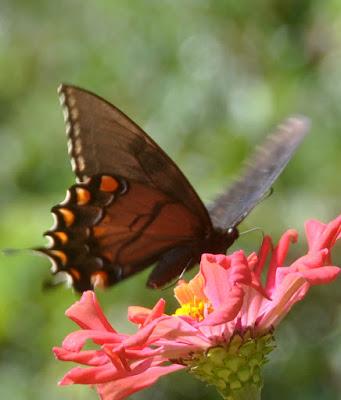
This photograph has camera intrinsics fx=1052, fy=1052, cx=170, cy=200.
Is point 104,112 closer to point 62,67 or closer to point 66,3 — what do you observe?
point 62,67

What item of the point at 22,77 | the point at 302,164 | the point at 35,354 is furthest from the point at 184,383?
the point at 22,77

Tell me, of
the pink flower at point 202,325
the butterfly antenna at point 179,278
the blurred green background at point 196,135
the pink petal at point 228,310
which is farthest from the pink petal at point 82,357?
the blurred green background at point 196,135

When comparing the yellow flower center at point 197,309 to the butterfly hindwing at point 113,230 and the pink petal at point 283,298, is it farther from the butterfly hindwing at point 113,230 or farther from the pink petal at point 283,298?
the butterfly hindwing at point 113,230

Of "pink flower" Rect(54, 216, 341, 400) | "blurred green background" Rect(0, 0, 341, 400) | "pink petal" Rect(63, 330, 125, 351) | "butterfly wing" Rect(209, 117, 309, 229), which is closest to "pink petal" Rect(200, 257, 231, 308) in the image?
"pink flower" Rect(54, 216, 341, 400)

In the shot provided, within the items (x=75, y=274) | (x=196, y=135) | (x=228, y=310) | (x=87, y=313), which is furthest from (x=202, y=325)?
(x=196, y=135)

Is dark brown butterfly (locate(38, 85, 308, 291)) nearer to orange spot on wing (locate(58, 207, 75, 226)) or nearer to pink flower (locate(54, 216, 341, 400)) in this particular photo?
orange spot on wing (locate(58, 207, 75, 226))
